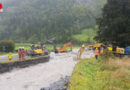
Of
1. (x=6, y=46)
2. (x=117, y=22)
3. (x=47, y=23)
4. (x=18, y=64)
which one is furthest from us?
(x=47, y=23)

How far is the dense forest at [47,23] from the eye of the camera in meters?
96.5

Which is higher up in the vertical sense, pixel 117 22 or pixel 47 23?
pixel 47 23

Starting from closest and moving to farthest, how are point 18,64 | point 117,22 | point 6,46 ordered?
1. point 18,64
2. point 117,22
3. point 6,46

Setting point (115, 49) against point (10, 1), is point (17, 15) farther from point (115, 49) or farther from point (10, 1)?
point (115, 49)

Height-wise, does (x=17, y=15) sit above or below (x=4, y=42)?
above

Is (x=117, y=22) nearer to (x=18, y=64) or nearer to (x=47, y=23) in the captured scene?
(x=18, y=64)

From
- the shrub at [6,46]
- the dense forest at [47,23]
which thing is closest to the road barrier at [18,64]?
the shrub at [6,46]

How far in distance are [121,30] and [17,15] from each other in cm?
10420

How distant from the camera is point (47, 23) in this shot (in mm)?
107938

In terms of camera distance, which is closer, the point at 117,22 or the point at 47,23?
the point at 117,22

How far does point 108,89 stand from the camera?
22.3 ft

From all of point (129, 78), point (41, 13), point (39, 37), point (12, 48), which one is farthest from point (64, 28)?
point (129, 78)

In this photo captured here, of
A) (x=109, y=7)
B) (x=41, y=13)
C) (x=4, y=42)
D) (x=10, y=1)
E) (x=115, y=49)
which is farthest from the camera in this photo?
(x=10, y=1)

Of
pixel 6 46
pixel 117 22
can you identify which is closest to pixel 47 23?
pixel 6 46
